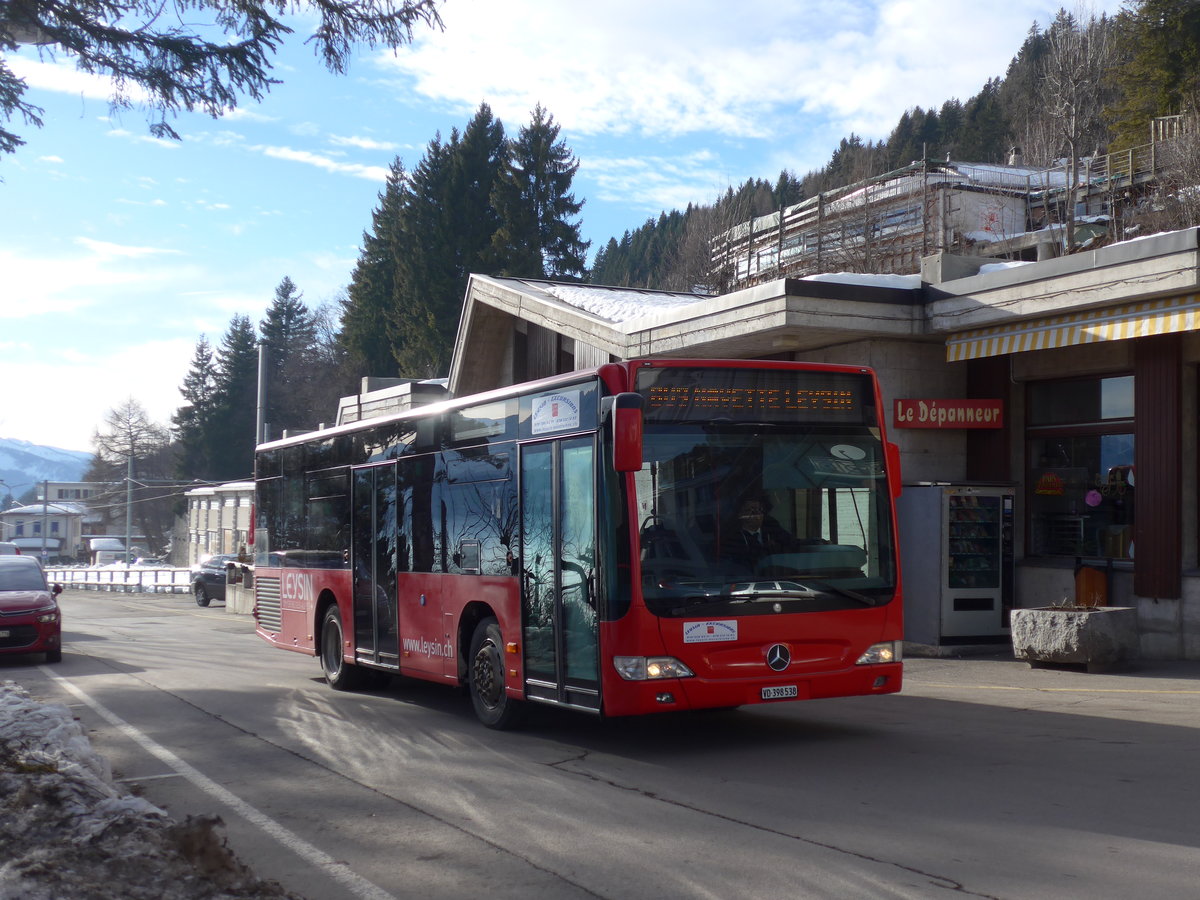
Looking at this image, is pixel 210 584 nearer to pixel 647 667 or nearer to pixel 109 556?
pixel 647 667

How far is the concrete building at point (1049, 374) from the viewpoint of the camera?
582 inches

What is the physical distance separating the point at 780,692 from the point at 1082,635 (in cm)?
666

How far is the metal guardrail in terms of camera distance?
5531 cm

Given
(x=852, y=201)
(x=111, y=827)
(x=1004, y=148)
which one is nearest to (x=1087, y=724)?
(x=111, y=827)

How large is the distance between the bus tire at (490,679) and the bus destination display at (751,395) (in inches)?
106

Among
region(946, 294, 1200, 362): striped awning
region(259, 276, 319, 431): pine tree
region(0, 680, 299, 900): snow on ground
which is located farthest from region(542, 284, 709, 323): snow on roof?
region(259, 276, 319, 431): pine tree

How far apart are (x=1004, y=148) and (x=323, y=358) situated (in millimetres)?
53130

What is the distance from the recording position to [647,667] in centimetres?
861

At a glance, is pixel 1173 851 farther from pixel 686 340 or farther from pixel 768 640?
pixel 686 340

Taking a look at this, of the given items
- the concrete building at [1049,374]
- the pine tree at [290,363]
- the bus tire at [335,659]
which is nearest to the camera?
the bus tire at [335,659]

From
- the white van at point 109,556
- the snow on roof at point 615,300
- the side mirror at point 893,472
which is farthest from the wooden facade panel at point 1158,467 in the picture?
the white van at point 109,556

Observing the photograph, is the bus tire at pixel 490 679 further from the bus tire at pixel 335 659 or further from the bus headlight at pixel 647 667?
the bus tire at pixel 335 659

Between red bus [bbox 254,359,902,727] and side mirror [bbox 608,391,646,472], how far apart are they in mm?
14

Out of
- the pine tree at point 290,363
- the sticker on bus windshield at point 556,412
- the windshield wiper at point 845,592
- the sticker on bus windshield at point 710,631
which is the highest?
the pine tree at point 290,363
